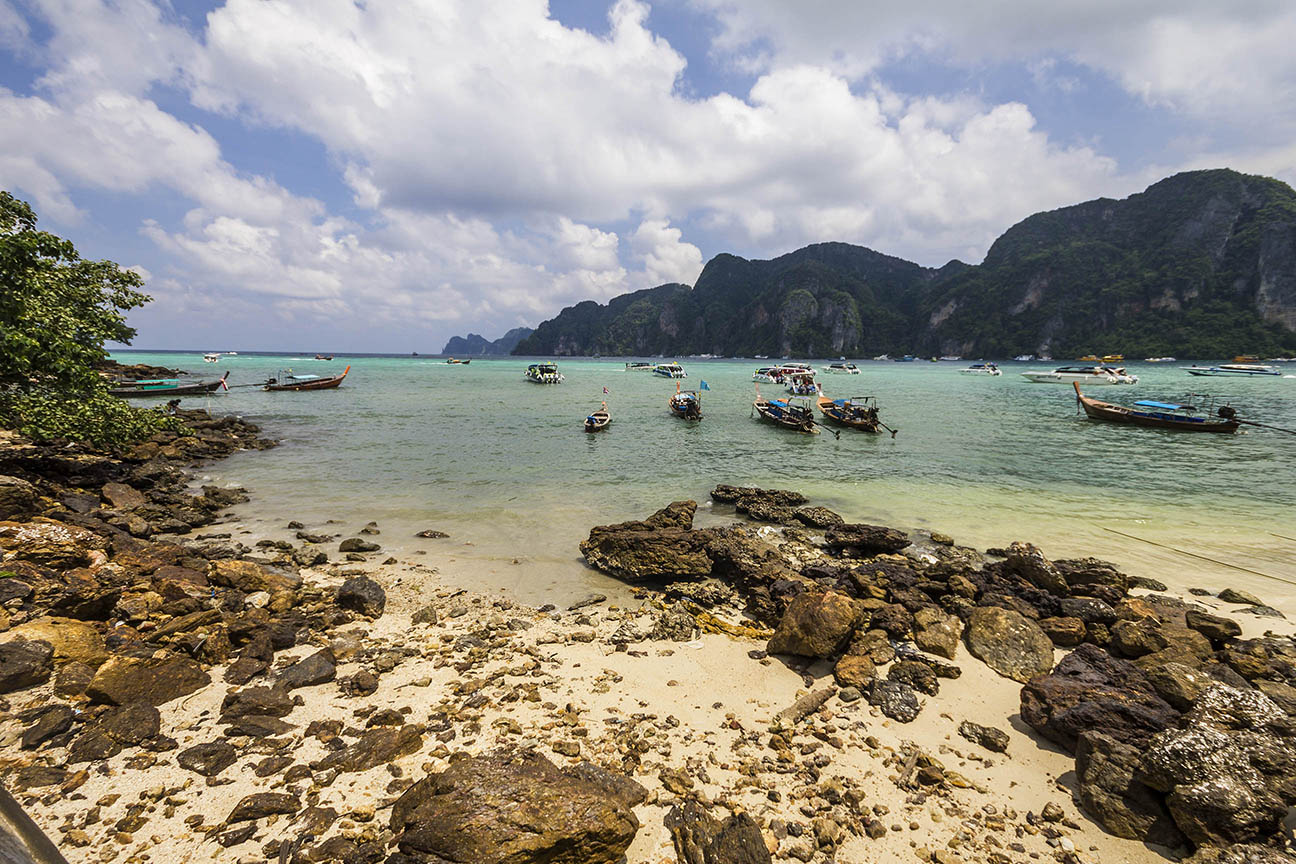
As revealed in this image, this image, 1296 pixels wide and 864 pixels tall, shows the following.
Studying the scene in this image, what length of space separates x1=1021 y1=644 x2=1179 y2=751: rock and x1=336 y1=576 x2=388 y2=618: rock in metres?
10.1

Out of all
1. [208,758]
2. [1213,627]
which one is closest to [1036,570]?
[1213,627]

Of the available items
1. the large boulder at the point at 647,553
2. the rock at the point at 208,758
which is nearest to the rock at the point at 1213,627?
the large boulder at the point at 647,553

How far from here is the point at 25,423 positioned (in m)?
11.9

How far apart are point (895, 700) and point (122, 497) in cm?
2021

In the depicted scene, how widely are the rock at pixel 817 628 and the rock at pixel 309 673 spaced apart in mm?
6394

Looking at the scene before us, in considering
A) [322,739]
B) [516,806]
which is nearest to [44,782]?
[322,739]

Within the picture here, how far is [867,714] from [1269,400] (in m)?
81.6

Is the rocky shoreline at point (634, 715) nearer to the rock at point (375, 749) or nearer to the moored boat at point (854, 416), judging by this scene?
the rock at point (375, 749)

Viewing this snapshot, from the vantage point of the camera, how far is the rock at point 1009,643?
24.4ft

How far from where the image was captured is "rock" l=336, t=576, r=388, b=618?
341 inches

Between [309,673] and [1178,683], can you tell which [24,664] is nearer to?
[309,673]

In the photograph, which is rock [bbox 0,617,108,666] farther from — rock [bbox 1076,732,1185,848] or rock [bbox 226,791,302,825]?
rock [bbox 1076,732,1185,848]

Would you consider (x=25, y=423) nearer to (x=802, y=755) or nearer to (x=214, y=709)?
(x=214, y=709)

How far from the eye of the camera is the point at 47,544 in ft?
26.9
